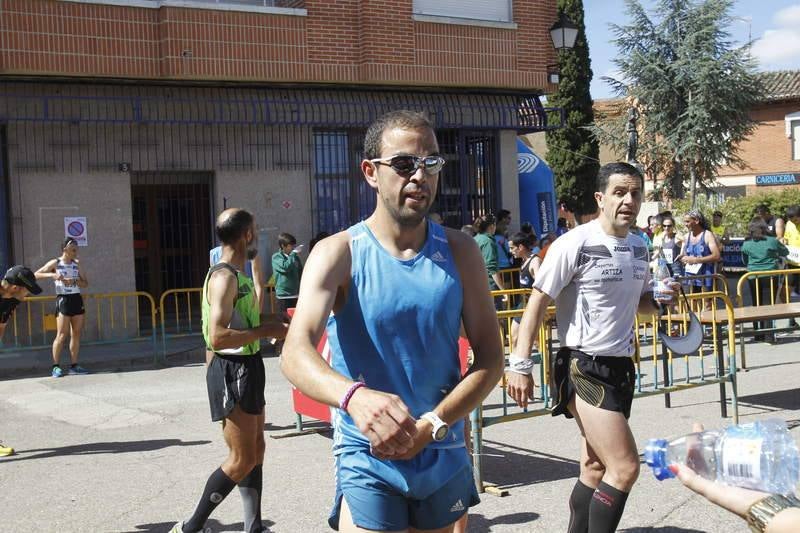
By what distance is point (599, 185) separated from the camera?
17.7ft

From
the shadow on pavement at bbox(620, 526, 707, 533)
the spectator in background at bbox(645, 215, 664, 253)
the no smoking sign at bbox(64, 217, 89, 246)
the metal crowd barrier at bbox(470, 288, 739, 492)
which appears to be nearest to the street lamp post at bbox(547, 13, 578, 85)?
the spectator in background at bbox(645, 215, 664, 253)

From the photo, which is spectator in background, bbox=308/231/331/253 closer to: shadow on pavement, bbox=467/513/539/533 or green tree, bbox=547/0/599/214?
shadow on pavement, bbox=467/513/539/533

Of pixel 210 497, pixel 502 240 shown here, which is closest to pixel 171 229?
pixel 502 240

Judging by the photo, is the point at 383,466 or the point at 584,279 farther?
the point at 584,279

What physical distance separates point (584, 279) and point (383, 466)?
2273 millimetres

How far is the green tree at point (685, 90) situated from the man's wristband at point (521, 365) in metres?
32.8

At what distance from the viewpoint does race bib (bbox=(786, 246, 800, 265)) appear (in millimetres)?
15250

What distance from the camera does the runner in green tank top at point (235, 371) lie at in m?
5.42

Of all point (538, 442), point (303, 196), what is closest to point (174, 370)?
point (303, 196)

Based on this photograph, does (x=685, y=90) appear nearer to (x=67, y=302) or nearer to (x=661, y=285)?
(x=67, y=302)

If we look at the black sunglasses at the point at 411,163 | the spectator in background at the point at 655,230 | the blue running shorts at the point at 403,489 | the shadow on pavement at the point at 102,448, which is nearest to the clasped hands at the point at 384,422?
the blue running shorts at the point at 403,489

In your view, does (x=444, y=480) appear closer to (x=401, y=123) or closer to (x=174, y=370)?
(x=401, y=123)

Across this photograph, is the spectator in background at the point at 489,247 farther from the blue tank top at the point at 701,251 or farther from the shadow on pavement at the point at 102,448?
the shadow on pavement at the point at 102,448

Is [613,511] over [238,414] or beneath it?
beneath
